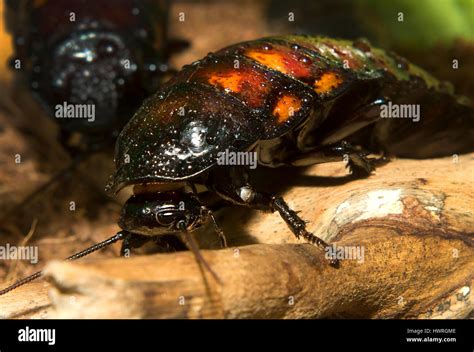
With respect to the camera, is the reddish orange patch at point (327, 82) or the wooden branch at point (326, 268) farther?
the reddish orange patch at point (327, 82)

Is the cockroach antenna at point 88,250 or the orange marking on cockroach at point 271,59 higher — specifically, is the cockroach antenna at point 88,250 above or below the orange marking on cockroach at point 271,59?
below

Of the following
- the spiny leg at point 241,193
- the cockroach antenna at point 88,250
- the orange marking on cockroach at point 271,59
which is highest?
the orange marking on cockroach at point 271,59

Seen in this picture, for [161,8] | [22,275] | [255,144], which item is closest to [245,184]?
[255,144]

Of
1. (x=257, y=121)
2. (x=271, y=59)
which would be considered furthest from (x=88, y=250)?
(x=271, y=59)

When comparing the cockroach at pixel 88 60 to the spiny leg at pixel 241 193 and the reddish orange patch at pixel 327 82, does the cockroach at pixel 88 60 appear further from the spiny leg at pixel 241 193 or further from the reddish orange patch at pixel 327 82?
the reddish orange patch at pixel 327 82

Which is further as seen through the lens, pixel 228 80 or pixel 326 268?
pixel 228 80

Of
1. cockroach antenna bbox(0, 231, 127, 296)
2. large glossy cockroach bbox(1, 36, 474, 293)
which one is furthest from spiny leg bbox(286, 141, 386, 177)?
cockroach antenna bbox(0, 231, 127, 296)

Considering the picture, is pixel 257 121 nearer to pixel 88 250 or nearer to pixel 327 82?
pixel 327 82

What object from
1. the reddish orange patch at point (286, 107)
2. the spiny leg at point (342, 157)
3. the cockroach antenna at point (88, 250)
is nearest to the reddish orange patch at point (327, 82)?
the reddish orange patch at point (286, 107)
